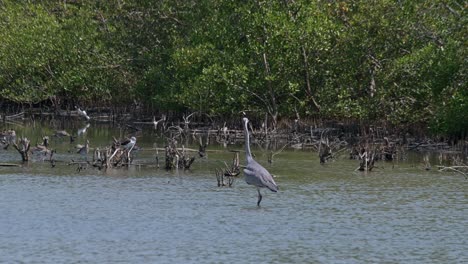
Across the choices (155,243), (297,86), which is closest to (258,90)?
(297,86)

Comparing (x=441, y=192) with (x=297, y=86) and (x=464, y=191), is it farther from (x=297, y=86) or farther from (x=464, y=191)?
(x=297, y=86)

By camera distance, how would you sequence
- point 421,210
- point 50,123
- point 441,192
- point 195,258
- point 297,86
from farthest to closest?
point 50,123, point 297,86, point 441,192, point 421,210, point 195,258

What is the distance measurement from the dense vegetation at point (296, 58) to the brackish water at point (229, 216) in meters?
5.57

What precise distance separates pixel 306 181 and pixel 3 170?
5.90 metres

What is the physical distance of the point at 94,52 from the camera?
3638cm

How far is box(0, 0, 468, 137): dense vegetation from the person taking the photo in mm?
25234

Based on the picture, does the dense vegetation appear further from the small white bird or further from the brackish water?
the brackish water

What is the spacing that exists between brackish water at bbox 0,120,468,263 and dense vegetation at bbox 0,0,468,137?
5.57 metres

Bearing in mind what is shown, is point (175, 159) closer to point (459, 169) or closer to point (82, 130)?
point (459, 169)

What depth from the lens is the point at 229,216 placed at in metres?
14.0

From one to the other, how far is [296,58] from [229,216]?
14526mm

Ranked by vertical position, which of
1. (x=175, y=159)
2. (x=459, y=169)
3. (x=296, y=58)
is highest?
(x=296, y=58)

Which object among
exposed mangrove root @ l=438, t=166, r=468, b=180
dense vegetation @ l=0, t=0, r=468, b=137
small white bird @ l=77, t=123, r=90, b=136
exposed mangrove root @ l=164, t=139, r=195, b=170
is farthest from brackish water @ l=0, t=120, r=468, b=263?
small white bird @ l=77, t=123, r=90, b=136

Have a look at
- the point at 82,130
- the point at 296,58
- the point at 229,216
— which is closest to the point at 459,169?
the point at 229,216
